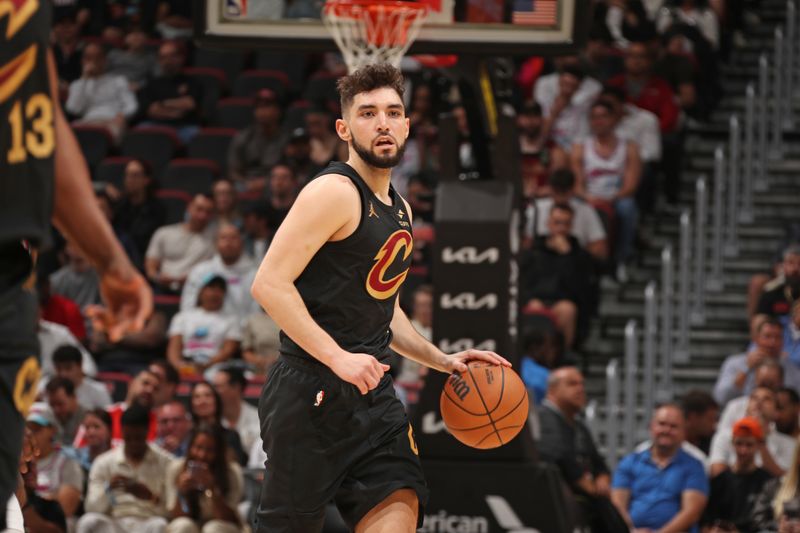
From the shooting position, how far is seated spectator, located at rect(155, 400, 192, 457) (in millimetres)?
10570

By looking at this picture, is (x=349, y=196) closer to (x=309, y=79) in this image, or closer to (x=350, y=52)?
(x=350, y=52)

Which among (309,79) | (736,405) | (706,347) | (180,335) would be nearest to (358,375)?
(736,405)

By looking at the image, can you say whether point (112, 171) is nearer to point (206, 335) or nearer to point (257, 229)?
point (257, 229)

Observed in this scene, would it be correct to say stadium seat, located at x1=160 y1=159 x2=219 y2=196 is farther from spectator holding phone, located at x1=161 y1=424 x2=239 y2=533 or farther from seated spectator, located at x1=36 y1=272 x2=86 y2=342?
spectator holding phone, located at x1=161 y1=424 x2=239 y2=533

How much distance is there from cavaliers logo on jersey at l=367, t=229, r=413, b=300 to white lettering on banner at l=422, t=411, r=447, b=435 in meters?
3.62

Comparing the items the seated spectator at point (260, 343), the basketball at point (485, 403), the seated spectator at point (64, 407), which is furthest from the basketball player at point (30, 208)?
the seated spectator at point (260, 343)

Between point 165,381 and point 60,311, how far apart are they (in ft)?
6.02

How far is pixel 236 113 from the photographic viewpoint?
15.5m

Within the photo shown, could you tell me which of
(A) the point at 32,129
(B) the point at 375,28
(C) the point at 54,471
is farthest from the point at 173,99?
(A) the point at 32,129

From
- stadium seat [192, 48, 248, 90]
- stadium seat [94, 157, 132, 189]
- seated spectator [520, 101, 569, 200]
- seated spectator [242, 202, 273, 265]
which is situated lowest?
seated spectator [242, 202, 273, 265]

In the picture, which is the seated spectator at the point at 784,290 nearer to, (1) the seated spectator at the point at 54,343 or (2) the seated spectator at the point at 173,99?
(1) the seated spectator at the point at 54,343

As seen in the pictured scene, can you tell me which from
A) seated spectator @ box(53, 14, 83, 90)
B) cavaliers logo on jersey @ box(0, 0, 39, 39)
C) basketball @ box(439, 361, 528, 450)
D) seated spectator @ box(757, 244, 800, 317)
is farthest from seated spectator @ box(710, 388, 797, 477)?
seated spectator @ box(53, 14, 83, 90)

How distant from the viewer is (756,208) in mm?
14367

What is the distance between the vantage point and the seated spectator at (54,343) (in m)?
11.9
